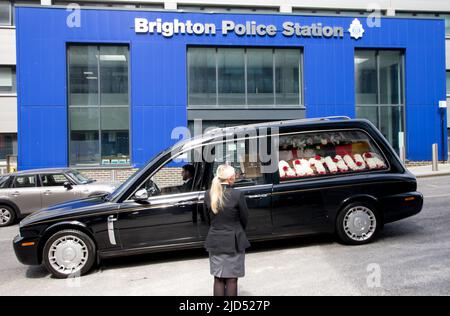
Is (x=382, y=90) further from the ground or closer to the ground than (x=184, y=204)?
further from the ground

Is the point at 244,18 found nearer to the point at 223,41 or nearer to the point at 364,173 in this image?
the point at 223,41

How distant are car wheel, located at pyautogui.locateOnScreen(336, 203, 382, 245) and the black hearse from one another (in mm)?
15

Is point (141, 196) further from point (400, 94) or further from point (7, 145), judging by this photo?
point (7, 145)

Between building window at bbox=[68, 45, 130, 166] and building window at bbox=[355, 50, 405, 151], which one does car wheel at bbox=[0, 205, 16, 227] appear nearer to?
building window at bbox=[68, 45, 130, 166]

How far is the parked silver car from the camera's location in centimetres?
1055

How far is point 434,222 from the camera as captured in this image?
24.8 ft

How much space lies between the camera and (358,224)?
6.20 metres

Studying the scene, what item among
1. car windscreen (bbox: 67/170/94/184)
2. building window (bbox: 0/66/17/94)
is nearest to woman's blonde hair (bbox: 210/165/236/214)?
car windscreen (bbox: 67/170/94/184)

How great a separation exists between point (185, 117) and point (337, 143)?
487 inches

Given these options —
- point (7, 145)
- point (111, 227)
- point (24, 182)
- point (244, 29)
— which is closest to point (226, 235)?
point (111, 227)

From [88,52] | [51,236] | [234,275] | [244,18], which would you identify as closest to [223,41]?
[244,18]

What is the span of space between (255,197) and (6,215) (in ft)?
25.5

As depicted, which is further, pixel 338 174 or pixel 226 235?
pixel 338 174

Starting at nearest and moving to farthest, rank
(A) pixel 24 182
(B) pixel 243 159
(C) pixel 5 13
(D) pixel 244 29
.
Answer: (B) pixel 243 159
(A) pixel 24 182
(D) pixel 244 29
(C) pixel 5 13
